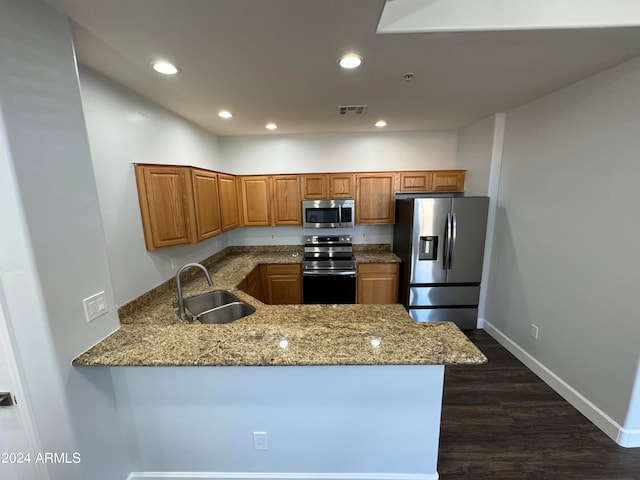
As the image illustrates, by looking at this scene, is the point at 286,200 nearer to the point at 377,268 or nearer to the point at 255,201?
the point at 255,201

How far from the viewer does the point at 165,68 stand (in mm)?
→ 1632

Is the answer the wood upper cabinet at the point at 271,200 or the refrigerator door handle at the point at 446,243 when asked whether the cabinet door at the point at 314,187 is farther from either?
the refrigerator door handle at the point at 446,243

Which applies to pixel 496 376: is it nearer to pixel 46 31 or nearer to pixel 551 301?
pixel 551 301

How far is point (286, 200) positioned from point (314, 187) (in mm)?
456

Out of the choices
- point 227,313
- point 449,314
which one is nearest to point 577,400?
point 449,314

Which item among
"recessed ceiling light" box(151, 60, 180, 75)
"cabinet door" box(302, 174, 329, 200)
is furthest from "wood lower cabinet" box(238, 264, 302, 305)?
"recessed ceiling light" box(151, 60, 180, 75)

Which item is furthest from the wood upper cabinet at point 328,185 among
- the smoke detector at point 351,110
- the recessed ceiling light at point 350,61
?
the recessed ceiling light at point 350,61

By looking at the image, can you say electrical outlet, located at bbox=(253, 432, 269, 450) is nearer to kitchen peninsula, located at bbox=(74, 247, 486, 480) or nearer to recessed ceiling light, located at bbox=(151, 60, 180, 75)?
kitchen peninsula, located at bbox=(74, 247, 486, 480)

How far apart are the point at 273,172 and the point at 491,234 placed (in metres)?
3.09

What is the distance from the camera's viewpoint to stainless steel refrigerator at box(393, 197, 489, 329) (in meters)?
2.95

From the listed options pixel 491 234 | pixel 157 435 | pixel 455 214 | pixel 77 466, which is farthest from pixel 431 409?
pixel 491 234

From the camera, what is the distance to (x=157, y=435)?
4.74 ft

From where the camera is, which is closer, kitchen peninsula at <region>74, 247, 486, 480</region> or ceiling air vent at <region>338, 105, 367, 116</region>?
kitchen peninsula at <region>74, 247, 486, 480</region>

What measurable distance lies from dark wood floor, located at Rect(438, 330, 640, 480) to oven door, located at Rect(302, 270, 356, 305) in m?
1.48
